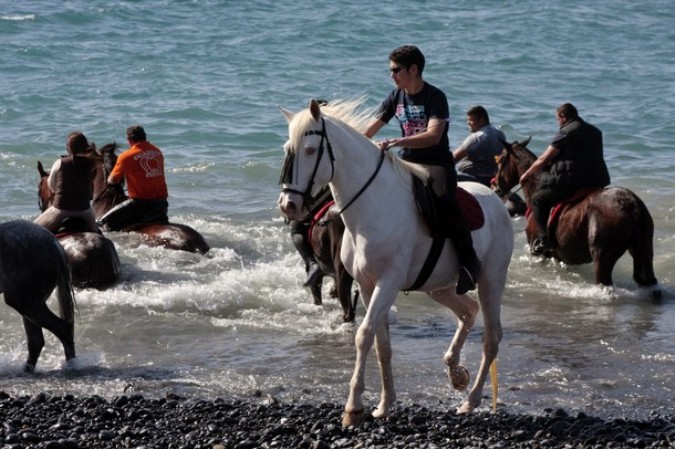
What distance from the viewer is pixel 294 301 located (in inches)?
524

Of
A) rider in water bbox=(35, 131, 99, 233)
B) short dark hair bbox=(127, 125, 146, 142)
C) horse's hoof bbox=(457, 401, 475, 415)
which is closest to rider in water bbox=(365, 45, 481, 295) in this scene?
horse's hoof bbox=(457, 401, 475, 415)

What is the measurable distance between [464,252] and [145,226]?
7694 mm

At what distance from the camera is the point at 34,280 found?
10820 mm

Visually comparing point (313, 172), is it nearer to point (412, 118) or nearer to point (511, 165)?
point (412, 118)

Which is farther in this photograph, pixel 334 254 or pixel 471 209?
pixel 334 254

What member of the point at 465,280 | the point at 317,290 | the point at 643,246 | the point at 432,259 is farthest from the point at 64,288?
the point at 643,246

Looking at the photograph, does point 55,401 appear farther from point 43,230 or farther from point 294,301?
point 294,301

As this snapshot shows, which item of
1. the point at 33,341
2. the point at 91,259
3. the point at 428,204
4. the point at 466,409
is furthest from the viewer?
the point at 91,259

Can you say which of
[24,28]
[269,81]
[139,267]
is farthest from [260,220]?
[24,28]

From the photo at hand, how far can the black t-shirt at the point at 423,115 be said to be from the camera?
8.82m

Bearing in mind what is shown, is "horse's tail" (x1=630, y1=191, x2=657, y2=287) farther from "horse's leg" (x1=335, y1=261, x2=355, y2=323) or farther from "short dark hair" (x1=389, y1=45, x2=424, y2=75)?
"short dark hair" (x1=389, y1=45, x2=424, y2=75)

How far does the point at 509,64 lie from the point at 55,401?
26101 mm

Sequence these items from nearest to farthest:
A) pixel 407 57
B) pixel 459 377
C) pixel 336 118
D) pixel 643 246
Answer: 1. pixel 336 118
2. pixel 407 57
3. pixel 459 377
4. pixel 643 246

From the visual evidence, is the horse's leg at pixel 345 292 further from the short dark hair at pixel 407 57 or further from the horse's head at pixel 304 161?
the horse's head at pixel 304 161
